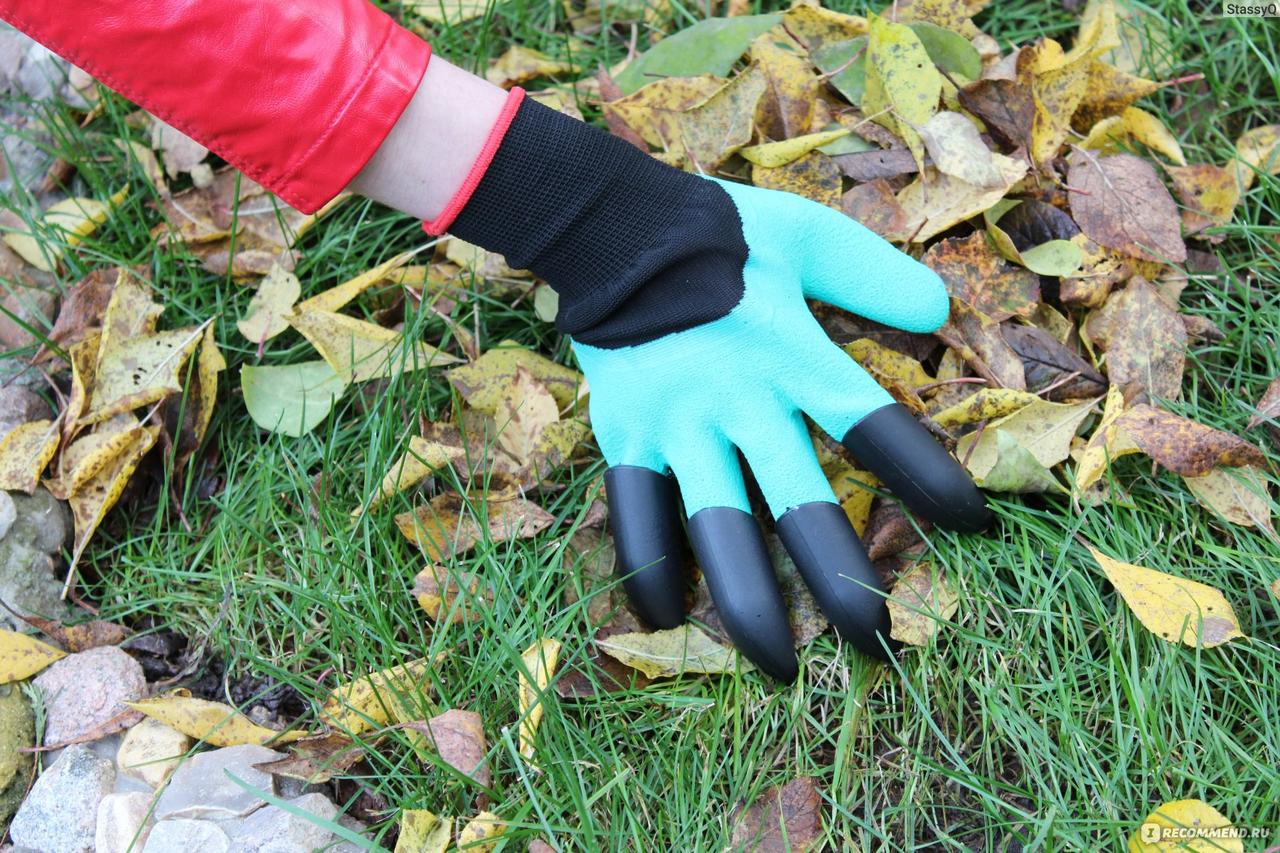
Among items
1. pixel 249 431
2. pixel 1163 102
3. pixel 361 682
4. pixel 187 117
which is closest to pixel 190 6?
pixel 187 117

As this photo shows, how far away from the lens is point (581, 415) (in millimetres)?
1530

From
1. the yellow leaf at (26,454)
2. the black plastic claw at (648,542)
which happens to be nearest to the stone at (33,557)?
the yellow leaf at (26,454)

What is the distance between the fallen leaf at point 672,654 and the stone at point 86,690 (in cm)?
65

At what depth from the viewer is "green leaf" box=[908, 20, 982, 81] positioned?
1.55 meters

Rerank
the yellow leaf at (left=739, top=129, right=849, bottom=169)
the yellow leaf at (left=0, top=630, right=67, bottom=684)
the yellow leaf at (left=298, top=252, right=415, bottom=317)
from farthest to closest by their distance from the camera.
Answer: the yellow leaf at (left=298, top=252, right=415, bottom=317), the yellow leaf at (left=739, top=129, right=849, bottom=169), the yellow leaf at (left=0, top=630, right=67, bottom=684)

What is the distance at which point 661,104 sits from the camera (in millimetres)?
1628

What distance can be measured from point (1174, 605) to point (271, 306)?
53.1 inches

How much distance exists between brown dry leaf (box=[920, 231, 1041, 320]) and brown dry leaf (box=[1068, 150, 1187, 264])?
0.12 m

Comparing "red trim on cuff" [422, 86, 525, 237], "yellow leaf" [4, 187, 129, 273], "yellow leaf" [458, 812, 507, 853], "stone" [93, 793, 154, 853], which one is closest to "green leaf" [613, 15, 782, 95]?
"red trim on cuff" [422, 86, 525, 237]

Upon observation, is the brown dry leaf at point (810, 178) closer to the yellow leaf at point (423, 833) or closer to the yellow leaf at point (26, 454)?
the yellow leaf at point (423, 833)

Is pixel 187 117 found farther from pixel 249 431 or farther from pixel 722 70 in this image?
pixel 722 70

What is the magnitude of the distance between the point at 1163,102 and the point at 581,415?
103cm

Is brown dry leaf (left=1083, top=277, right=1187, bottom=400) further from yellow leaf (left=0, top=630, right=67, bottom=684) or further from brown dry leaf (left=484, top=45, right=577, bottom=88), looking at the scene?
yellow leaf (left=0, top=630, right=67, bottom=684)

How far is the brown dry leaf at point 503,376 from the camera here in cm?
153
